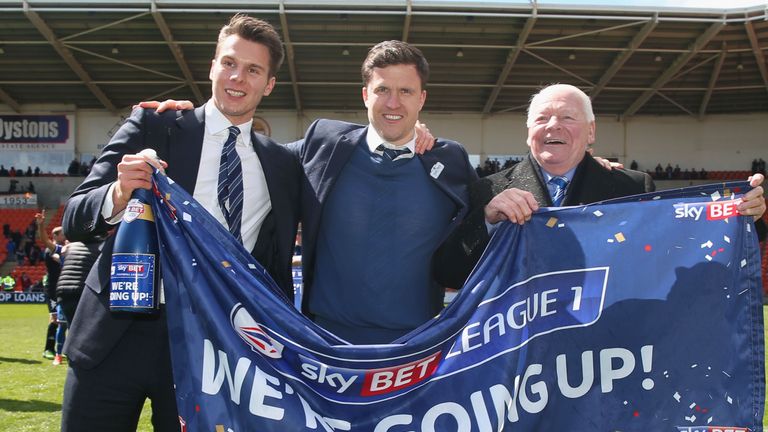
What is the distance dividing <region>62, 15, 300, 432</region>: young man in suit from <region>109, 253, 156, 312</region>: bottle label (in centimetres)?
7

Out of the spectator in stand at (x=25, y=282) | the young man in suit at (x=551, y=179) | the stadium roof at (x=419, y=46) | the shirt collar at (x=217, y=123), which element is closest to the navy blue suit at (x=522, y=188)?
the young man in suit at (x=551, y=179)

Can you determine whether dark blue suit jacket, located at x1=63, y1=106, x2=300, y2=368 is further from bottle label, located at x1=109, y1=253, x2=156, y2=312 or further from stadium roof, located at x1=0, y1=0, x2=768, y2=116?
stadium roof, located at x1=0, y1=0, x2=768, y2=116

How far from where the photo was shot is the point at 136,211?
260 cm

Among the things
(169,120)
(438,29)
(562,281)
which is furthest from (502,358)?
(438,29)

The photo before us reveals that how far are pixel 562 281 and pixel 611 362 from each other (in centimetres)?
36

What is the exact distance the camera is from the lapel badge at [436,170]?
10.2 feet

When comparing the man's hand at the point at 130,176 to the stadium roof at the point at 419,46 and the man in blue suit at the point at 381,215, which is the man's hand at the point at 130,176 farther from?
the stadium roof at the point at 419,46

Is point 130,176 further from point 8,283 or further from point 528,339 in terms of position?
point 8,283

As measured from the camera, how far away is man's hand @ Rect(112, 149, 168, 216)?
256 centimetres

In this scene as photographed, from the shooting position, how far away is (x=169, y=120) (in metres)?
2.92

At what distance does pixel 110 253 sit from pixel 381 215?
111 cm

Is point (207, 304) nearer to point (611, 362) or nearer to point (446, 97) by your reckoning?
point (611, 362)

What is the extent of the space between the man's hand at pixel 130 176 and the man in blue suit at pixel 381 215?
732 mm

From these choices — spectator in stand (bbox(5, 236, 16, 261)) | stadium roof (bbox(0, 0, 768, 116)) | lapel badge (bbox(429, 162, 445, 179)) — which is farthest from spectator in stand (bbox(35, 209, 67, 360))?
spectator in stand (bbox(5, 236, 16, 261))
